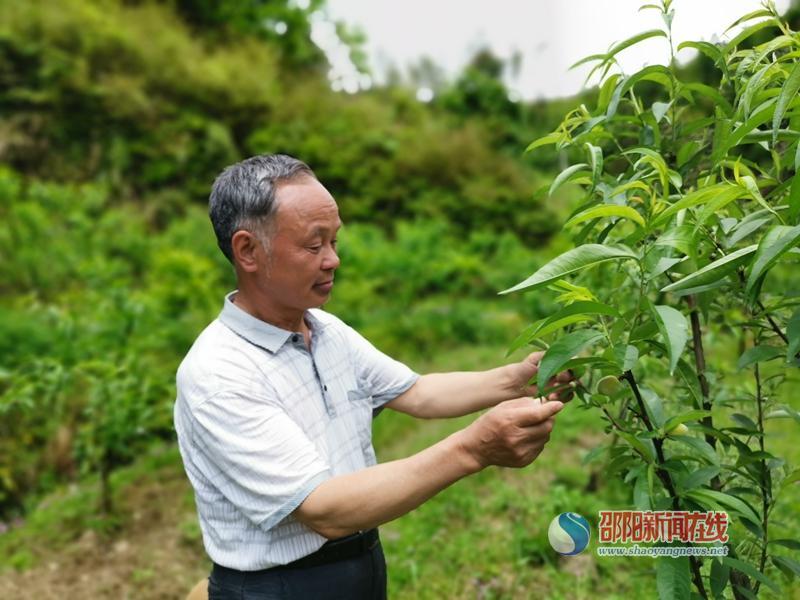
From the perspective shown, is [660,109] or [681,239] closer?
[681,239]

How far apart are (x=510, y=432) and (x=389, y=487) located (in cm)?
22

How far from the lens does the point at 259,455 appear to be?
123 cm

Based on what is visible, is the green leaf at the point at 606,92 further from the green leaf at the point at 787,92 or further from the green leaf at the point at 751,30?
the green leaf at the point at 787,92

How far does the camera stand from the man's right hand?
1135 mm

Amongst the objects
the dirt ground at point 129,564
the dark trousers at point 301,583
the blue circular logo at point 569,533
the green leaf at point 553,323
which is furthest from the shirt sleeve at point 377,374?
the dirt ground at point 129,564

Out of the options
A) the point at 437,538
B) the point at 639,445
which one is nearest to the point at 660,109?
→ the point at 639,445

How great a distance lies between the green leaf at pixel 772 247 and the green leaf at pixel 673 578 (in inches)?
17.0

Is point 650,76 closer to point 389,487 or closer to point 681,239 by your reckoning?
point 681,239

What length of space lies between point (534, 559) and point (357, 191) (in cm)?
1114

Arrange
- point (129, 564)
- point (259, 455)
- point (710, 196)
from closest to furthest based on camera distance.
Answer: point (710, 196)
point (259, 455)
point (129, 564)

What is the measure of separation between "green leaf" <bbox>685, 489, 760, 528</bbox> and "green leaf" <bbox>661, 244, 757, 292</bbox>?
0.31m

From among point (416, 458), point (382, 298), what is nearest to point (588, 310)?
point (416, 458)

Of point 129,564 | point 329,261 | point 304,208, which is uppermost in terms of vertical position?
point 304,208

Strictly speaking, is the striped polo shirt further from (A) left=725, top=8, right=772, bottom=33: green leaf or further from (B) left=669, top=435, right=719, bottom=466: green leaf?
(A) left=725, top=8, right=772, bottom=33: green leaf
